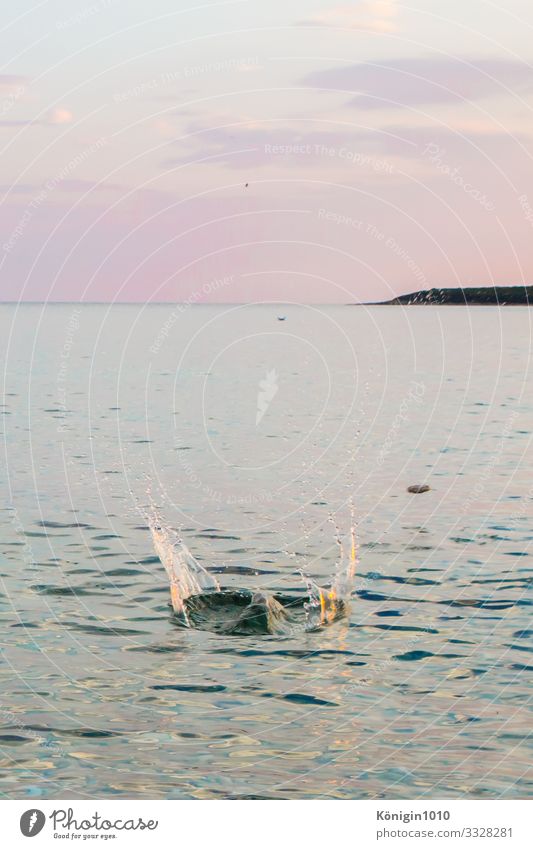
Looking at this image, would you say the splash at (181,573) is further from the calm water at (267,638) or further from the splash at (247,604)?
the calm water at (267,638)

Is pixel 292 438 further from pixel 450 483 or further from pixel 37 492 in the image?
pixel 37 492

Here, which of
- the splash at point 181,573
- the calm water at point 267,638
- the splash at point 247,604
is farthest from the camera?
the splash at point 181,573

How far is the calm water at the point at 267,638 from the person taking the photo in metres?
16.3

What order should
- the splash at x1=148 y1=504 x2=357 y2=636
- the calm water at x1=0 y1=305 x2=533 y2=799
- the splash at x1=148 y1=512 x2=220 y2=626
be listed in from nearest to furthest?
the calm water at x1=0 y1=305 x2=533 y2=799, the splash at x1=148 y1=504 x2=357 y2=636, the splash at x1=148 y1=512 x2=220 y2=626

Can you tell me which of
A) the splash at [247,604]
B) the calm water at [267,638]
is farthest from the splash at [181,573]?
the calm water at [267,638]

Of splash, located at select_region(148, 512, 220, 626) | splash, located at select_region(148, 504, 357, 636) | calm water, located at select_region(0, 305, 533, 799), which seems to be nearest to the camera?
calm water, located at select_region(0, 305, 533, 799)

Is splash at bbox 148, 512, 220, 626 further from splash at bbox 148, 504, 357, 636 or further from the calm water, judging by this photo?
the calm water

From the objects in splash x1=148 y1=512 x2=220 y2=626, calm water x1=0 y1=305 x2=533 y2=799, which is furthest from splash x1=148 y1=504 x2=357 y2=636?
calm water x1=0 y1=305 x2=533 y2=799

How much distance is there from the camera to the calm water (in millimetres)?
16266

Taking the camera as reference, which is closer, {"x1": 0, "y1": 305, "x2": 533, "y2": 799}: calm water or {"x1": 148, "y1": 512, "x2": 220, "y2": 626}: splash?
→ {"x1": 0, "y1": 305, "x2": 533, "y2": 799}: calm water

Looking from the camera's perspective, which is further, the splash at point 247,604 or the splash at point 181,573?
the splash at point 181,573

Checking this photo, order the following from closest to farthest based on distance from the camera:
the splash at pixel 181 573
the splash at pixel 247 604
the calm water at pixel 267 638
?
1. the calm water at pixel 267 638
2. the splash at pixel 247 604
3. the splash at pixel 181 573

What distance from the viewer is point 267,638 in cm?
2139
